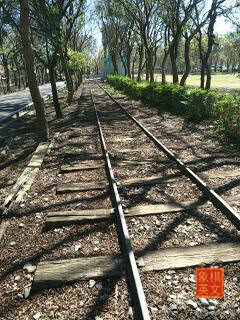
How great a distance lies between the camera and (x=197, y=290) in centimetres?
385

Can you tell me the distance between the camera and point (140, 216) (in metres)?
5.70

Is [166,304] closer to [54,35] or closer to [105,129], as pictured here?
[105,129]

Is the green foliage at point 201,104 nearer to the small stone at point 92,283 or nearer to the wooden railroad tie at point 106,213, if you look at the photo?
the wooden railroad tie at point 106,213

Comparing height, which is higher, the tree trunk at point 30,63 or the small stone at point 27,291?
the tree trunk at point 30,63

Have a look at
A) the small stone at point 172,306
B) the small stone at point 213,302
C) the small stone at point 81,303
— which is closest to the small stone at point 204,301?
the small stone at point 213,302

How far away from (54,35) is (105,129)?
5.82 m

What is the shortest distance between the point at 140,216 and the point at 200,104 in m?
9.79

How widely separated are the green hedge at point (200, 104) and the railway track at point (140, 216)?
2.75 metres

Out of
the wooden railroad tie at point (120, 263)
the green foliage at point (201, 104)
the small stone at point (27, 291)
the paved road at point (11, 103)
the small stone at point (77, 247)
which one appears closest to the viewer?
the small stone at point (27, 291)

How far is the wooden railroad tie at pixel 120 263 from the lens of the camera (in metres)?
4.19

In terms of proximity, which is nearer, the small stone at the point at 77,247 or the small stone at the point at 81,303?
the small stone at the point at 81,303

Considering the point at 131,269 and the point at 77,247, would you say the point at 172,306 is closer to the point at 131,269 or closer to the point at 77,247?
the point at 131,269

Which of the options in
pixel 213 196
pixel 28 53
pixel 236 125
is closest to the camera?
pixel 213 196

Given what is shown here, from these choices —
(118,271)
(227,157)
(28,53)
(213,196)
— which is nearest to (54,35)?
(28,53)
